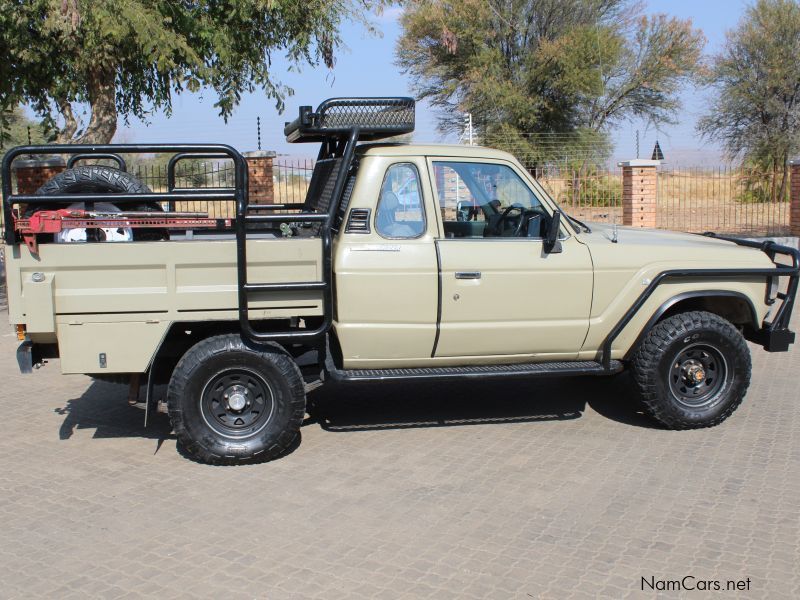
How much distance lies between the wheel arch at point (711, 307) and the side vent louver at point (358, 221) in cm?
212

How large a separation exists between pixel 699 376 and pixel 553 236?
61.8 inches

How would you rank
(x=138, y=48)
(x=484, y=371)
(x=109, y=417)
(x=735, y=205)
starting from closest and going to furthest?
(x=484, y=371) < (x=109, y=417) < (x=138, y=48) < (x=735, y=205)

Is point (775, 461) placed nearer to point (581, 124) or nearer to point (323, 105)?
point (323, 105)

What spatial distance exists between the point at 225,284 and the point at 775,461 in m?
3.77

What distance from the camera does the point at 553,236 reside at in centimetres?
589

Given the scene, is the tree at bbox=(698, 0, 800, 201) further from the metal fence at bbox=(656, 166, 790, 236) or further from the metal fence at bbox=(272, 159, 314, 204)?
the metal fence at bbox=(272, 159, 314, 204)

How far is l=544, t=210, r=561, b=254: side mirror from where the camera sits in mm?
5867

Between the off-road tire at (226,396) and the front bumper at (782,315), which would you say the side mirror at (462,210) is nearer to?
the off-road tire at (226,396)

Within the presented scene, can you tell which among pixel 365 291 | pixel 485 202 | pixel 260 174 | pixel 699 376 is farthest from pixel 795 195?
pixel 365 291

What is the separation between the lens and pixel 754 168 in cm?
2655

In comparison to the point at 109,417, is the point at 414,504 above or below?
below

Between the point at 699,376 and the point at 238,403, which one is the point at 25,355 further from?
the point at 699,376

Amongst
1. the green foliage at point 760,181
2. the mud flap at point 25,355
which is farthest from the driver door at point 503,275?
the green foliage at point 760,181

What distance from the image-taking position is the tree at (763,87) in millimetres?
26266
